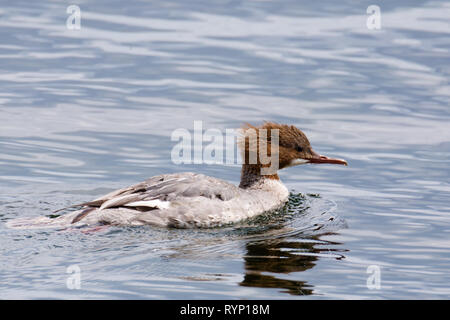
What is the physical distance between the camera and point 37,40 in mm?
17281

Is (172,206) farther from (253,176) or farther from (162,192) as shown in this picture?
(253,176)

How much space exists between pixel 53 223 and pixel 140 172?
260cm

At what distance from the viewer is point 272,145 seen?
1171 centimetres

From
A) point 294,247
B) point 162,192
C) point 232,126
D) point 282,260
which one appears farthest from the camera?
point 232,126

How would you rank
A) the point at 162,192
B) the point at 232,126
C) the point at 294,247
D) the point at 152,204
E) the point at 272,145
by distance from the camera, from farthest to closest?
the point at 232,126
the point at 272,145
the point at 162,192
the point at 152,204
the point at 294,247

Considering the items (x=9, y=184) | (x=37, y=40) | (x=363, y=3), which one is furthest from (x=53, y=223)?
(x=363, y=3)

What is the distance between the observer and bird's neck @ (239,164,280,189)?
1173cm

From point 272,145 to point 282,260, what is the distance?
3023 millimetres

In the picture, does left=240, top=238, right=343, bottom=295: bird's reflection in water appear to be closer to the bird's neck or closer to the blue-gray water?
the blue-gray water

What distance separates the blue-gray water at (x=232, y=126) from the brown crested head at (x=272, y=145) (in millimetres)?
614

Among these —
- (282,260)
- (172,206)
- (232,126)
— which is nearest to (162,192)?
(172,206)

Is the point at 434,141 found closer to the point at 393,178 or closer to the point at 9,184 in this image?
the point at 393,178

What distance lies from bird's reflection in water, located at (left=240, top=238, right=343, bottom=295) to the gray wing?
121 centimetres

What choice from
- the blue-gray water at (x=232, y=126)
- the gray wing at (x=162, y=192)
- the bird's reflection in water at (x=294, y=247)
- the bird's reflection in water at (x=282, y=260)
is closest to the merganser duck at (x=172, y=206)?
the gray wing at (x=162, y=192)
